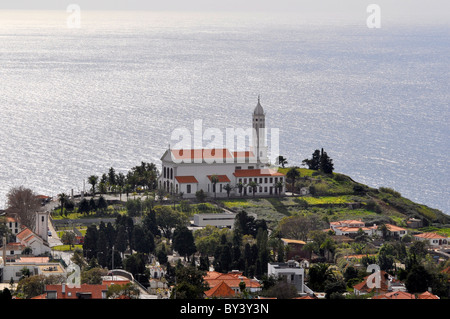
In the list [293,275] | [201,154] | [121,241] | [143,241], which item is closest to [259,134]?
[201,154]

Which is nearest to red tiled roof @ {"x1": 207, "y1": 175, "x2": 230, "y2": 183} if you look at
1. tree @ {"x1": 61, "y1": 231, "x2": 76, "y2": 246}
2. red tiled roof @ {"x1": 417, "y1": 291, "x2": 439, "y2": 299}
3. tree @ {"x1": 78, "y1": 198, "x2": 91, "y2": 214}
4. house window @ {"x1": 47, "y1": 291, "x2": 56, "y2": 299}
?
tree @ {"x1": 78, "y1": 198, "x2": 91, "y2": 214}

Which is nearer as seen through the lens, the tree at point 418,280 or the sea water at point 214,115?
the tree at point 418,280

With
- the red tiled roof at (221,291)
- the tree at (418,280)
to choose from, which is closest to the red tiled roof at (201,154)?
the tree at (418,280)

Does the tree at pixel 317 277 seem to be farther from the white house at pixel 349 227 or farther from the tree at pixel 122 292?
the white house at pixel 349 227

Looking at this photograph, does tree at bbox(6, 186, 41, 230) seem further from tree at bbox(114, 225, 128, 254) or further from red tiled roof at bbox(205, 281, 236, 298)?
red tiled roof at bbox(205, 281, 236, 298)

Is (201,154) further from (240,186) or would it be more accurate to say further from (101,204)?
(101,204)

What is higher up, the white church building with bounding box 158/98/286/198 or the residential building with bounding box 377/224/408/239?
the white church building with bounding box 158/98/286/198
